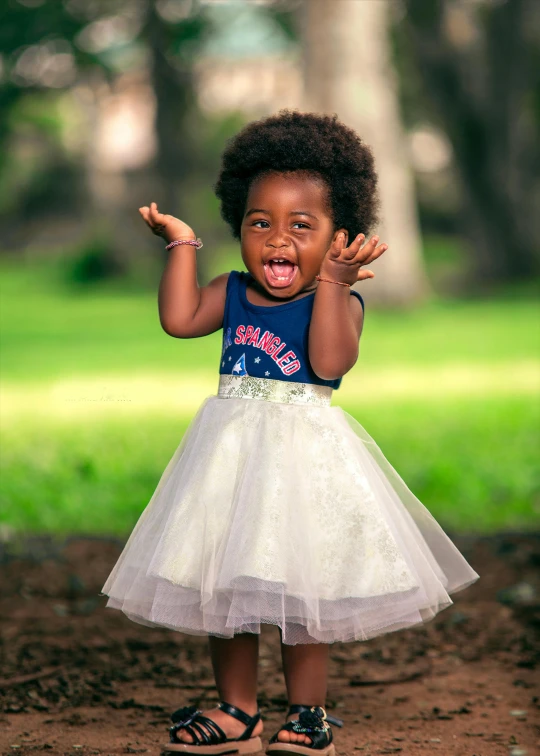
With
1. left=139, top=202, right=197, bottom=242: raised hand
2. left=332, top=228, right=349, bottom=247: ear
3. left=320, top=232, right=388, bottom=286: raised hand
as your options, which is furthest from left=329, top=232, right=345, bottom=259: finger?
left=139, top=202, right=197, bottom=242: raised hand

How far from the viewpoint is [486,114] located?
21.6 metres

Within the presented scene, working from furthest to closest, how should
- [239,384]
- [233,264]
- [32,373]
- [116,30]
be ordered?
[233,264], [116,30], [32,373], [239,384]

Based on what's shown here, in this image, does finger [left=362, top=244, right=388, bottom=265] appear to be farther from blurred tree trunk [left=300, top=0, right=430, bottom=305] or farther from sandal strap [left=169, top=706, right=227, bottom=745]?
blurred tree trunk [left=300, top=0, right=430, bottom=305]

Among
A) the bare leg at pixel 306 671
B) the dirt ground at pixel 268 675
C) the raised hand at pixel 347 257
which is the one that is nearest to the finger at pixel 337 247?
the raised hand at pixel 347 257

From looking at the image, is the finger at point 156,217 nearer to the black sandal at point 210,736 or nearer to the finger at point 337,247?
the finger at point 337,247

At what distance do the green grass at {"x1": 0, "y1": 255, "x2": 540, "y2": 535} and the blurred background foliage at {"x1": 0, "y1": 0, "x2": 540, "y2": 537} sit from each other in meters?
0.03

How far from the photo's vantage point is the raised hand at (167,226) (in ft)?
10.8

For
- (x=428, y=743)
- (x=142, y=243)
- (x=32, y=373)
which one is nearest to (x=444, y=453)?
(x=428, y=743)

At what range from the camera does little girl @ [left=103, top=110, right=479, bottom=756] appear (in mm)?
2922

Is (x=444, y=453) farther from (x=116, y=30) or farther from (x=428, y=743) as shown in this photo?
(x=116, y=30)

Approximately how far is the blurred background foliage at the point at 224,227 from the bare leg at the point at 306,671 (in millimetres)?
1090

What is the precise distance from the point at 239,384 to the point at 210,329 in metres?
Result: 0.26

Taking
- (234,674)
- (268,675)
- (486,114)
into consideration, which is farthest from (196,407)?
(486,114)

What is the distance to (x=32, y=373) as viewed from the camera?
1160 centimetres
